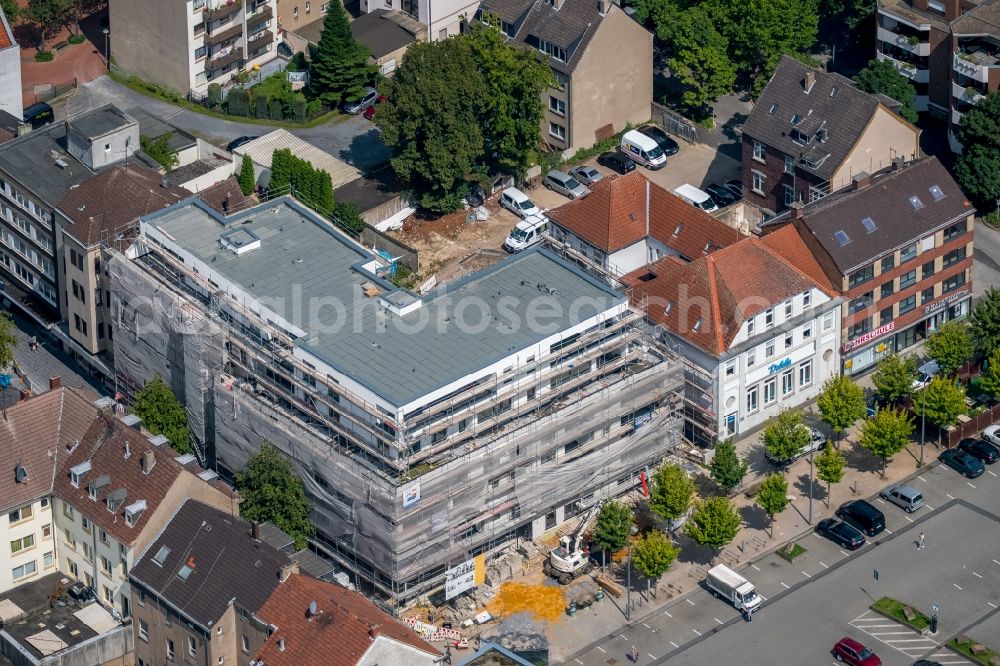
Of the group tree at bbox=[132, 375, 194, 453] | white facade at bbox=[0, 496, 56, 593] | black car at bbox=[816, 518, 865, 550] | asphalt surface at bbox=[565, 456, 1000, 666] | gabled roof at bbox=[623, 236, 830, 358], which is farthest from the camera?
gabled roof at bbox=[623, 236, 830, 358]

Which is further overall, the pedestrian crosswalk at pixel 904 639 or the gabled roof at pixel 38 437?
the gabled roof at pixel 38 437

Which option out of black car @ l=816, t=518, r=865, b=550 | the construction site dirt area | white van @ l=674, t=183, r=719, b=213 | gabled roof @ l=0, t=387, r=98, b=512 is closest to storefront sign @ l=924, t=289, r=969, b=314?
white van @ l=674, t=183, r=719, b=213

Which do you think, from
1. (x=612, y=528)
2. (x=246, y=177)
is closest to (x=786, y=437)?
(x=612, y=528)

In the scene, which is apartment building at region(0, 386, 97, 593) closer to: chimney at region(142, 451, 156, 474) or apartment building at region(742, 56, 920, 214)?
chimney at region(142, 451, 156, 474)

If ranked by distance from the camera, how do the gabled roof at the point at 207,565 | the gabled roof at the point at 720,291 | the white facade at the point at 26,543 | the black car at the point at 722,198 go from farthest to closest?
the black car at the point at 722,198 < the gabled roof at the point at 720,291 < the white facade at the point at 26,543 < the gabled roof at the point at 207,565

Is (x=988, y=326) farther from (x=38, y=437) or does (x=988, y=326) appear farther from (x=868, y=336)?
(x=38, y=437)

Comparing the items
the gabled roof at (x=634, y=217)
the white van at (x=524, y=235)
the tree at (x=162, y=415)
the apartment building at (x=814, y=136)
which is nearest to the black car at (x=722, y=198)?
the apartment building at (x=814, y=136)

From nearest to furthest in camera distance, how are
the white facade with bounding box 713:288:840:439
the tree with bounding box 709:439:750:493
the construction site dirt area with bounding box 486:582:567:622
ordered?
the construction site dirt area with bounding box 486:582:567:622
the tree with bounding box 709:439:750:493
the white facade with bounding box 713:288:840:439

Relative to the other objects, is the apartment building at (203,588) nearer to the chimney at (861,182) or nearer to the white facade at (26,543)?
the white facade at (26,543)
